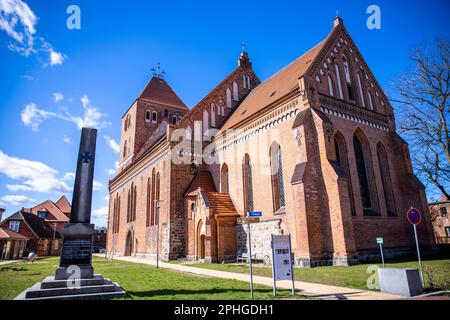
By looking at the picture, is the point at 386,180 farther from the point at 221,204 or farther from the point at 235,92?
the point at 235,92

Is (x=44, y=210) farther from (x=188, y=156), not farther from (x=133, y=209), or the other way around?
(x=188, y=156)

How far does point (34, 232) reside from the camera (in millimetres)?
41719

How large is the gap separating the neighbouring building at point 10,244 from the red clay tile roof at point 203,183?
27304 mm

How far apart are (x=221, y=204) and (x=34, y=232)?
116 ft

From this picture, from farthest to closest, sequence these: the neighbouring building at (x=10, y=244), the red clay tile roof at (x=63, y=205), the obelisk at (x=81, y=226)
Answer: the red clay tile roof at (x=63, y=205)
the neighbouring building at (x=10, y=244)
the obelisk at (x=81, y=226)

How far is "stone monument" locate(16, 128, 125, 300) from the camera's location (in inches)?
296

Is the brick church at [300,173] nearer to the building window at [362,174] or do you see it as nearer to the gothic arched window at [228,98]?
the building window at [362,174]

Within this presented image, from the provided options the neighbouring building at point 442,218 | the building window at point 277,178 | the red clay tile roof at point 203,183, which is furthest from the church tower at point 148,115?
the neighbouring building at point 442,218

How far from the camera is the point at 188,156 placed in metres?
24.2

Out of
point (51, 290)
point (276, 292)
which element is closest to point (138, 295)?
point (51, 290)

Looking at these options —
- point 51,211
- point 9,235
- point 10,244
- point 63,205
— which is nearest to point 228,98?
point 9,235

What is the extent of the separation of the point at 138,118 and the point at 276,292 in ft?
112

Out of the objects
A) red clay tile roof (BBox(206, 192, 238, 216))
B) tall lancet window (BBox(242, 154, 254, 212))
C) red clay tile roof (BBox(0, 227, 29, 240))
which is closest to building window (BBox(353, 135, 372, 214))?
tall lancet window (BBox(242, 154, 254, 212))

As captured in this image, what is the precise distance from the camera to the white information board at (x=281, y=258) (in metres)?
7.96
